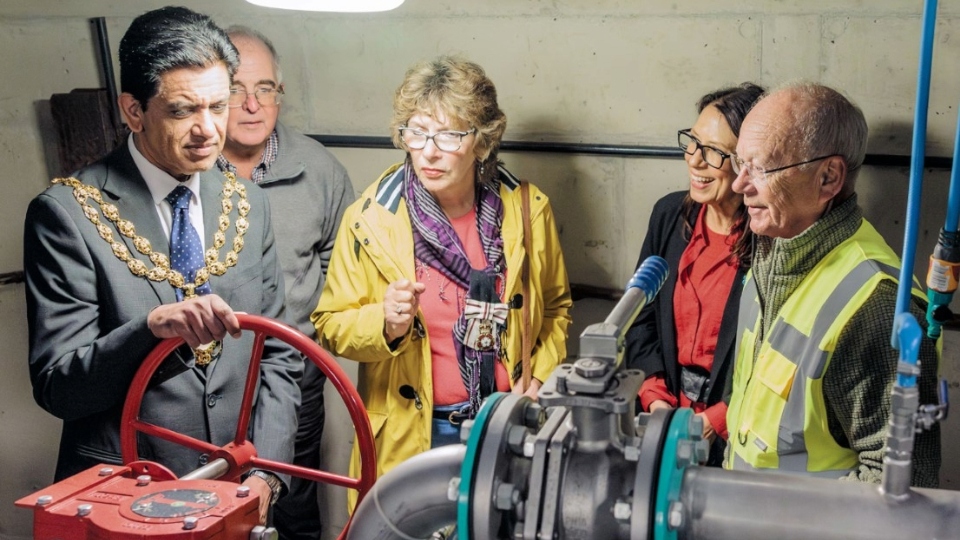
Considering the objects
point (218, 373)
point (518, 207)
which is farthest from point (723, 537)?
point (518, 207)

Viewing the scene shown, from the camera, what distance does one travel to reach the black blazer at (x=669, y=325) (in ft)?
7.76

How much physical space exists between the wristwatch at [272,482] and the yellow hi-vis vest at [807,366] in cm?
87

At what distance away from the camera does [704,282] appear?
244 cm

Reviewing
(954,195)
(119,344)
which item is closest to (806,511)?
(954,195)

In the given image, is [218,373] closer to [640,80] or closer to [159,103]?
[159,103]

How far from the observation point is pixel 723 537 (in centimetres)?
88

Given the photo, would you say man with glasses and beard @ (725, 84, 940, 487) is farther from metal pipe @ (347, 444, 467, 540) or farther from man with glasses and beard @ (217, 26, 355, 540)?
man with glasses and beard @ (217, 26, 355, 540)

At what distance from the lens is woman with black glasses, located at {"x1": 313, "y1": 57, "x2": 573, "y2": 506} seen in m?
2.49

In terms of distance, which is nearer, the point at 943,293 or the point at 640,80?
the point at 943,293

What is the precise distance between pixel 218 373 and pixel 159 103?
23.1 inches

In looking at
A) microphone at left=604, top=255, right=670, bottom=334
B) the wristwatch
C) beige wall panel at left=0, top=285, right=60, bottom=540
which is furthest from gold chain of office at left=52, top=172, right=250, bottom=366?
beige wall panel at left=0, top=285, right=60, bottom=540

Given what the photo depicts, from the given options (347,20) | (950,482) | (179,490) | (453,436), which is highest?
(347,20)

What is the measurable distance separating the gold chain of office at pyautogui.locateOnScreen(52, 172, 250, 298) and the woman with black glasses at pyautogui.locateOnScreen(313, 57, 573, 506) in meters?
0.38

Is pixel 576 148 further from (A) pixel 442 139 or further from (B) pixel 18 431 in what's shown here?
(B) pixel 18 431
